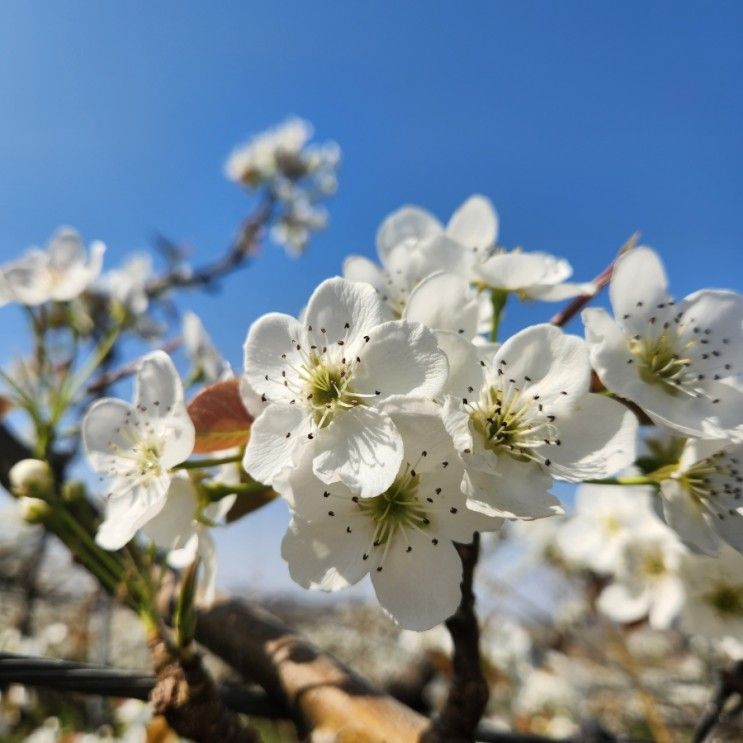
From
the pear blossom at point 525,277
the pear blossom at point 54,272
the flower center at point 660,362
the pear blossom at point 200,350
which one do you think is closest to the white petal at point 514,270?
the pear blossom at point 525,277

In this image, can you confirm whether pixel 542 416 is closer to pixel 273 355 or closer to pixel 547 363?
pixel 547 363

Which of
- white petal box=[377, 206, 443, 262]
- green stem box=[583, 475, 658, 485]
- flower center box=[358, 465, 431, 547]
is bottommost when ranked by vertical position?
flower center box=[358, 465, 431, 547]

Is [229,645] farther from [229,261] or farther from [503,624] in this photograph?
[229,261]

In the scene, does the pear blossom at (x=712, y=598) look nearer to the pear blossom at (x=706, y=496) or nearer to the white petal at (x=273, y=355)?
the pear blossom at (x=706, y=496)

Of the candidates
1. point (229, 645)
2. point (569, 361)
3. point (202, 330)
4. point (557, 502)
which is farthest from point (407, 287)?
point (229, 645)

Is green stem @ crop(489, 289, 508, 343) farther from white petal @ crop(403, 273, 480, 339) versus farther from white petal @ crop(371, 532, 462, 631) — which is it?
white petal @ crop(371, 532, 462, 631)

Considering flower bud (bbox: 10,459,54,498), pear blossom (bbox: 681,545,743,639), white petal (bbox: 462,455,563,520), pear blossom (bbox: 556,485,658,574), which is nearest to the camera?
white petal (bbox: 462,455,563,520)

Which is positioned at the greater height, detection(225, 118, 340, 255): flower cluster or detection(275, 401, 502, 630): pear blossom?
detection(225, 118, 340, 255): flower cluster

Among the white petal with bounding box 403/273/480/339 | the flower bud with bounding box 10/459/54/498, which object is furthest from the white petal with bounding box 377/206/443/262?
the flower bud with bounding box 10/459/54/498
